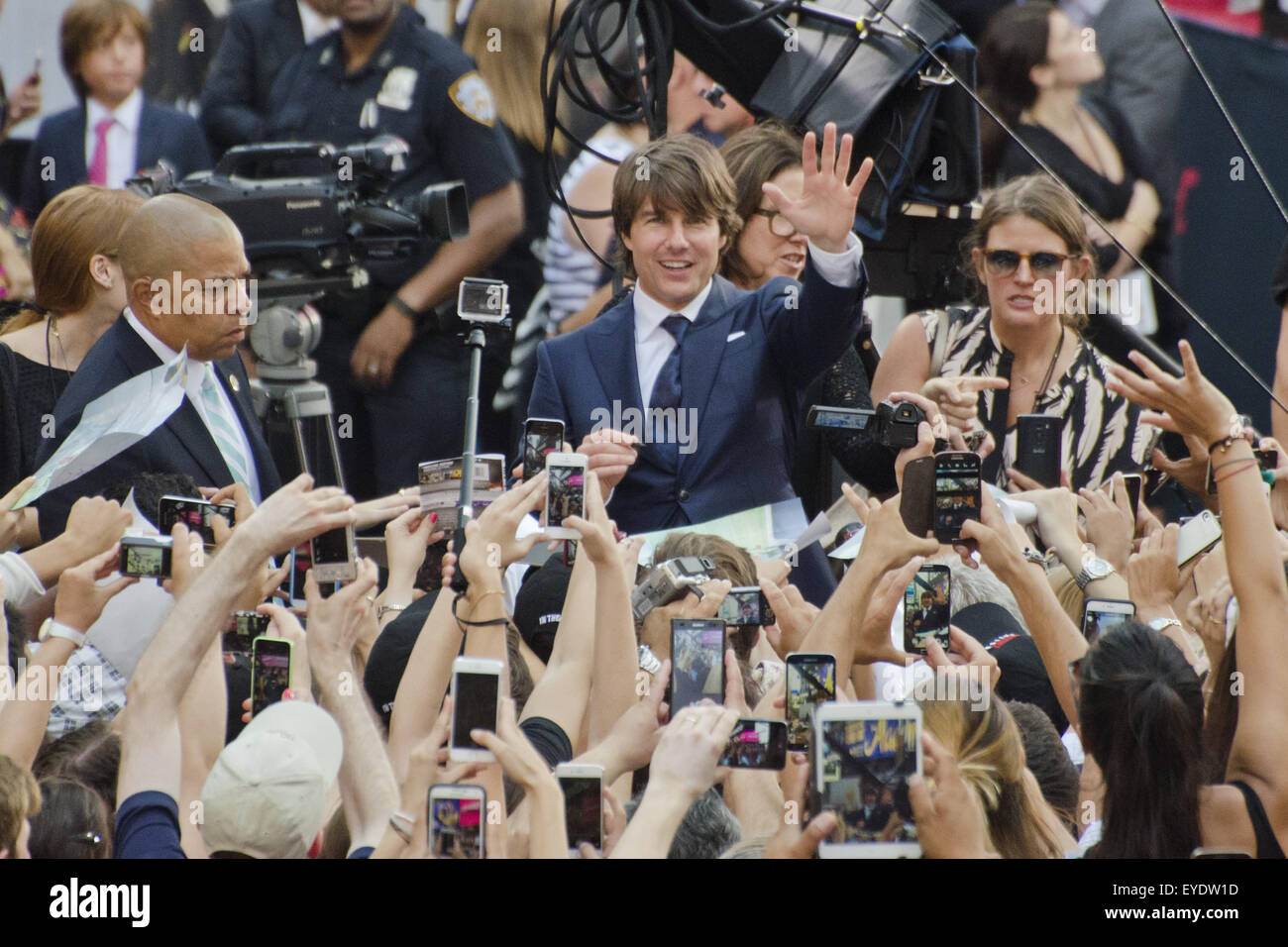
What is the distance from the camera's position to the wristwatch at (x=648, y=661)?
296 cm

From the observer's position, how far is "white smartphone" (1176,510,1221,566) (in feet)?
9.81

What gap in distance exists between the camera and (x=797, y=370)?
3.64 meters

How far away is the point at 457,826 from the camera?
220 centimetres

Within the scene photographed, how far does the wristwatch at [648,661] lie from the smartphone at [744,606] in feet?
0.51

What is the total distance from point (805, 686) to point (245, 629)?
107 cm

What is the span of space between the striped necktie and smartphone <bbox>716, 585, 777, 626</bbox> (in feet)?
4.05

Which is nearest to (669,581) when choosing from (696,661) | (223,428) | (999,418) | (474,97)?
(696,661)

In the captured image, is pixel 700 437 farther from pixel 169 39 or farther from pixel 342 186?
pixel 169 39

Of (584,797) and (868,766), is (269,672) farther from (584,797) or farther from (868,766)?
(868,766)

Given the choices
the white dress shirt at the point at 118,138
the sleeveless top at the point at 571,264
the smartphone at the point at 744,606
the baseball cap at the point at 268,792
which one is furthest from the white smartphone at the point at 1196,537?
the white dress shirt at the point at 118,138

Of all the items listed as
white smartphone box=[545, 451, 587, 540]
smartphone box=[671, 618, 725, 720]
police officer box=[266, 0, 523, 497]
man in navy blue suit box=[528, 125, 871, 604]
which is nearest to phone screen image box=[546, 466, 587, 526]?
white smartphone box=[545, 451, 587, 540]

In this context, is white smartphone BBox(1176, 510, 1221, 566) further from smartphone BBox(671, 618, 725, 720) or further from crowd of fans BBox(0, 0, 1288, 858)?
smartphone BBox(671, 618, 725, 720)
